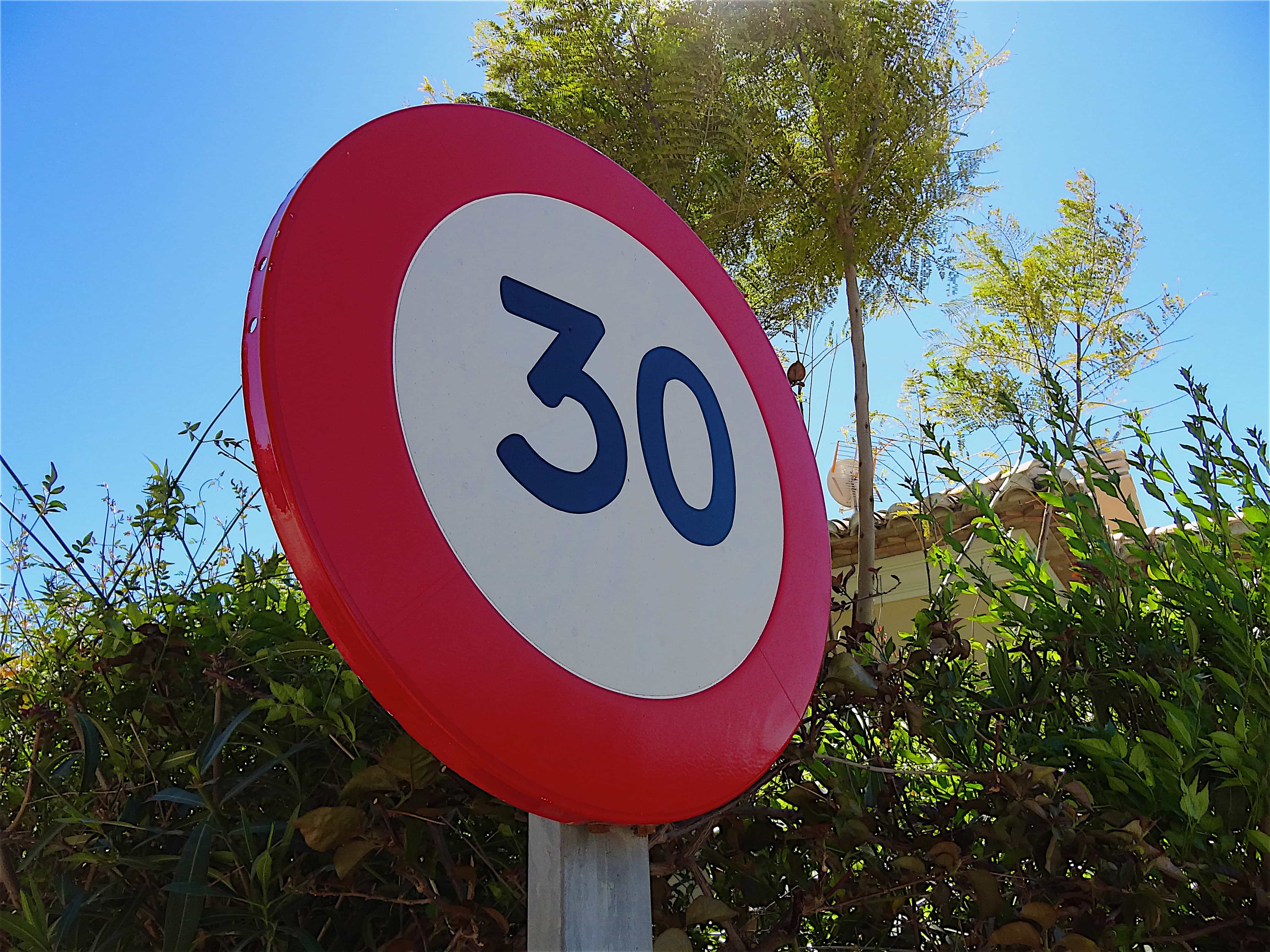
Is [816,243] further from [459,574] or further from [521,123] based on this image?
[459,574]

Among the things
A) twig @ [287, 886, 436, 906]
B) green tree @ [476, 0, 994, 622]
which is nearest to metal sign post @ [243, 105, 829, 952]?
twig @ [287, 886, 436, 906]

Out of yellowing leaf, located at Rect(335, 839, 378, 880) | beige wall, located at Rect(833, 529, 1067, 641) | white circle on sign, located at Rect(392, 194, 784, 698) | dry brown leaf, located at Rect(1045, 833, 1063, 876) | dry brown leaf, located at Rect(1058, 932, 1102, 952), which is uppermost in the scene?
beige wall, located at Rect(833, 529, 1067, 641)

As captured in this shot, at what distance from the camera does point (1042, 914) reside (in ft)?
2.95

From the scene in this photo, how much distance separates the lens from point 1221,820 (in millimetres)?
989

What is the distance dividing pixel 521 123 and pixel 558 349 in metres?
0.31

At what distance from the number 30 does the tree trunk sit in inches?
51.2

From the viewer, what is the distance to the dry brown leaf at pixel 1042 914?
0.90 m

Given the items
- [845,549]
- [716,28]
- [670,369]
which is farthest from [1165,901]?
[845,549]

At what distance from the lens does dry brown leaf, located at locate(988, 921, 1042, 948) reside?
35.2 inches

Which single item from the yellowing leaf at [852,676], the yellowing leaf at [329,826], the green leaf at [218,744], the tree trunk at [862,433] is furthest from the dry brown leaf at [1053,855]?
the tree trunk at [862,433]

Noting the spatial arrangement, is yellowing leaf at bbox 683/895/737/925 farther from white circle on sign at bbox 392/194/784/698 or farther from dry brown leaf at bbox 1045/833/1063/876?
dry brown leaf at bbox 1045/833/1063/876

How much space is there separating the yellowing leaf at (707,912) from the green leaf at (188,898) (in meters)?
0.45

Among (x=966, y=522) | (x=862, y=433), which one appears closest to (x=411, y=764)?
(x=862, y=433)

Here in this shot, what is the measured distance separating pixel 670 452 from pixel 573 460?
156 mm
